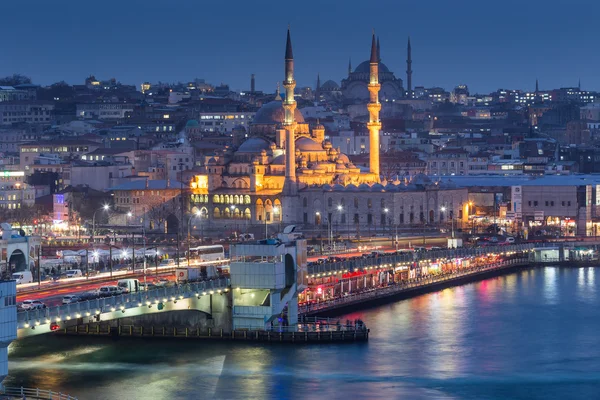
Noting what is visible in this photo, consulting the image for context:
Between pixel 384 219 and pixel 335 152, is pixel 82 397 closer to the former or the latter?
pixel 384 219

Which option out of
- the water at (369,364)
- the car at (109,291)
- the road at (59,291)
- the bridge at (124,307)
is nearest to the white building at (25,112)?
the water at (369,364)

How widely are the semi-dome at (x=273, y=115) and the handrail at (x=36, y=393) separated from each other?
46.7 metres

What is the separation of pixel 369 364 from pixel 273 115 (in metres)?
42.4

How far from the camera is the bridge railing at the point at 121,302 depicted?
110 ft

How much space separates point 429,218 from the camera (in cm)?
7250

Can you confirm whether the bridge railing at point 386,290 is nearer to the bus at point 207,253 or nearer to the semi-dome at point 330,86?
the bus at point 207,253

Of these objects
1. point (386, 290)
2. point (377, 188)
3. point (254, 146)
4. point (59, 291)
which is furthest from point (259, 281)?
point (254, 146)

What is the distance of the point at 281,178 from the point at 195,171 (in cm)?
607

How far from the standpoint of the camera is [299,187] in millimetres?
73375

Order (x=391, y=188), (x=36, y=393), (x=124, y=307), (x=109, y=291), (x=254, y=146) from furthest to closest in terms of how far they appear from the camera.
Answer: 1. (x=254, y=146)
2. (x=391, y=188)
3. (x=109, y=291)
4. (x=124, y=307)
5. (x=36, y=393)

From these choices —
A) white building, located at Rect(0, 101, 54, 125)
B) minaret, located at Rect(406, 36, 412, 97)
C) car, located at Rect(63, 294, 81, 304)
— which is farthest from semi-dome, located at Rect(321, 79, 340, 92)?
car, located at Rect(63, 294, 81, 304)

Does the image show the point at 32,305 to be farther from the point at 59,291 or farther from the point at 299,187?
the point at 299,187

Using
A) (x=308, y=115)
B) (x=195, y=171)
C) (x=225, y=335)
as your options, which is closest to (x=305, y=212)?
(x=195, y=171)

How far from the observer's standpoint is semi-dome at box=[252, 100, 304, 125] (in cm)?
7931
